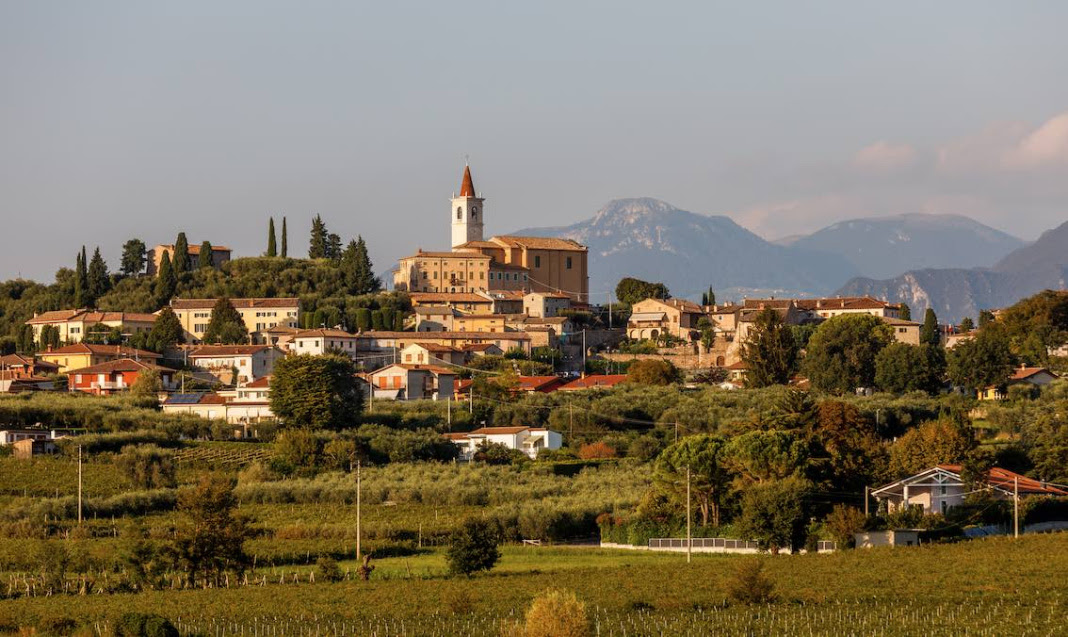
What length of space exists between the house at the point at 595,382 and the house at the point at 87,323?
2557cm

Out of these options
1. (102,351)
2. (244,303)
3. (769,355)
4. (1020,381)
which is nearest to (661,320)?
(769,355)

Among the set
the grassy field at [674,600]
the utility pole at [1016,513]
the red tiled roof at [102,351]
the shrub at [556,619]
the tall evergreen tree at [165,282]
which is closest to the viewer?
the shrub at [556,619]

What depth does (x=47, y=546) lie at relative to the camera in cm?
4128

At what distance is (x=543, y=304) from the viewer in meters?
97.8

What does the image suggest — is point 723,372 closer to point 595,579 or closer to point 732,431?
point 732,431

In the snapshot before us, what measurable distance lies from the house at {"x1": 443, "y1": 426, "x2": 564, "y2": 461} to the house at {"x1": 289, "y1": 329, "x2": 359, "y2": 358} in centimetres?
2197

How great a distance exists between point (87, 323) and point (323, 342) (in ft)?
50.5

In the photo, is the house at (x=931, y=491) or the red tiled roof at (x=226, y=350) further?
the red tiled roof at (x=226, y=350)

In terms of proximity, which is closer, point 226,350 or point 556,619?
point 556,619

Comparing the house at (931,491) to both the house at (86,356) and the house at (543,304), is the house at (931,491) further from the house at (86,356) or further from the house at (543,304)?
the house at (543,304)


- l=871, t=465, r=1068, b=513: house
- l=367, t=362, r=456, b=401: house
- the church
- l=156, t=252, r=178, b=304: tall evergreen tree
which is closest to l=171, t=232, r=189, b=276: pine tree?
l=156, t=252, r=178, b=304: tall evergreen tree

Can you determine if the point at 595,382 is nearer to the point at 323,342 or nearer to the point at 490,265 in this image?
the point at 323,342

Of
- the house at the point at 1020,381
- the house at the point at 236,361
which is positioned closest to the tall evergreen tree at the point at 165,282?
the house at the point at 236,361

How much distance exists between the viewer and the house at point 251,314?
91.3 metres
